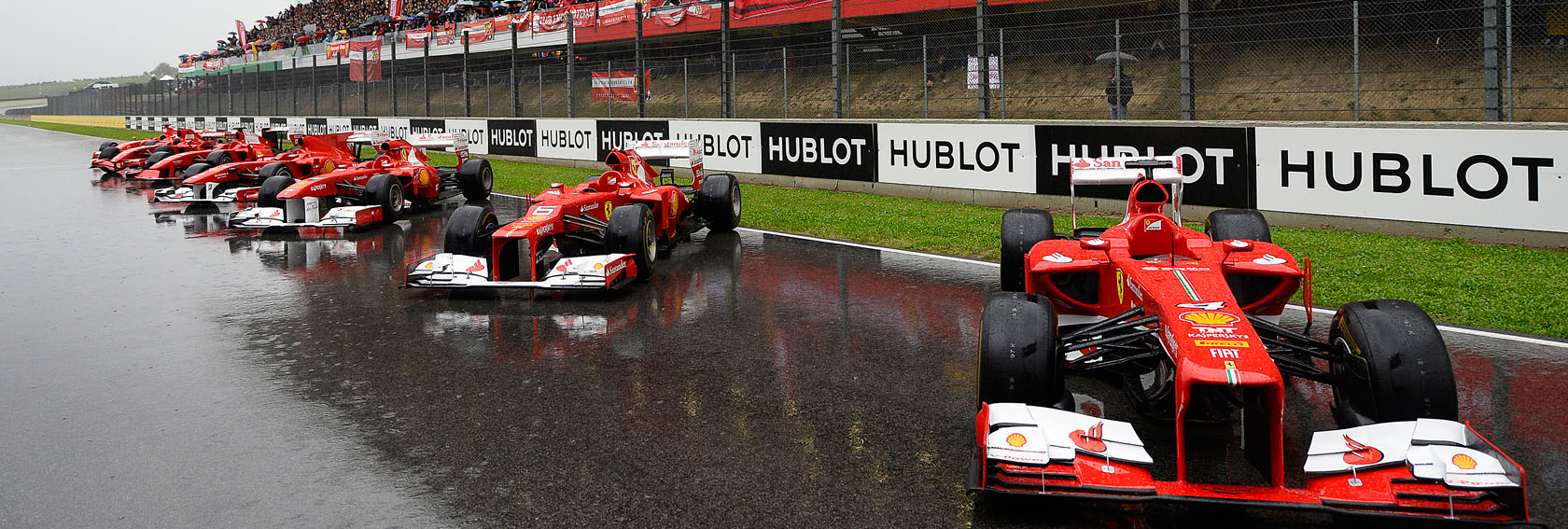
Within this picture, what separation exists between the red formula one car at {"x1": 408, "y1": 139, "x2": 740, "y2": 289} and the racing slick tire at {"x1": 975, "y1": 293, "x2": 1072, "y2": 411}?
14.3 feet

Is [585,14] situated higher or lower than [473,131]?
higher

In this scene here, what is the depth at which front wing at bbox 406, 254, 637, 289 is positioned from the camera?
848cm

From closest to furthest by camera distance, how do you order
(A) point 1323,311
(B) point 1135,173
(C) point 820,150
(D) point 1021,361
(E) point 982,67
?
(D) point 1021,361, (B) point 1135,173, (A) point 1323,311, (E) point 982,67, (C) point 820,150

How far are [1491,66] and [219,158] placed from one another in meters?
19.0

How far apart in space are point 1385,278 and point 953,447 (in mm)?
5275

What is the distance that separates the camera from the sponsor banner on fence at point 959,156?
559 inches

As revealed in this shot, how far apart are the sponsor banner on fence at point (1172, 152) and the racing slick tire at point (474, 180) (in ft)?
26.1

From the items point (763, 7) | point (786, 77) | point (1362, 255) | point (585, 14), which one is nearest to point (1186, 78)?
point (1362, 255)

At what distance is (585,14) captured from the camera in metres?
32.7

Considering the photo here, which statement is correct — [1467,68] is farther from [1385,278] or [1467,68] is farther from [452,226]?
[452,226]

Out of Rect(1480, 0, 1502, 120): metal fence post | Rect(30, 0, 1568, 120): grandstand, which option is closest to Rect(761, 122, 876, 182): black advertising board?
Rect(30, 0, 1568, 120): grandstand

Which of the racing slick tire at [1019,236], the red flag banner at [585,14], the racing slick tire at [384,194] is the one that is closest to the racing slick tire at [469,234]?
the racing slick tire at [1019,236]

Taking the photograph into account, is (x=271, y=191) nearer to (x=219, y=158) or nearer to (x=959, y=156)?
(x=219, y=158)

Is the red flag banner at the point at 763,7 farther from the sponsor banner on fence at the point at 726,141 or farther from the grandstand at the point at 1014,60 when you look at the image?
the sponsor banner on fence at the point at 726,141
